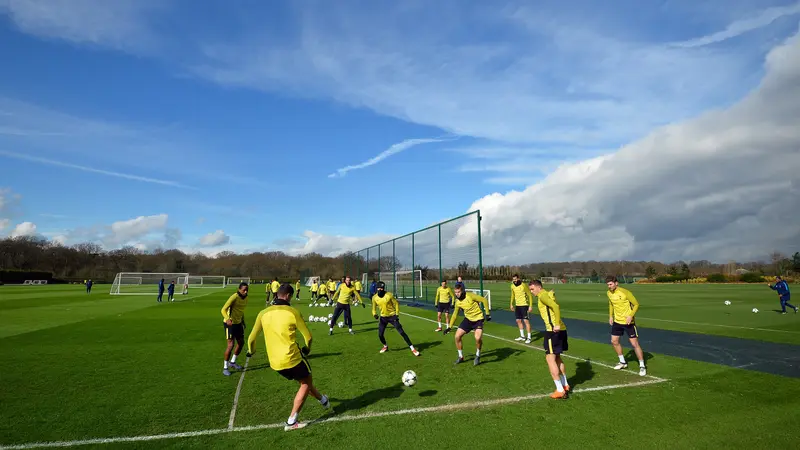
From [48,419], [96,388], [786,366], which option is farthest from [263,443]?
[786,366]

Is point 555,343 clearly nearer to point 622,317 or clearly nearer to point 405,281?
point 622,317

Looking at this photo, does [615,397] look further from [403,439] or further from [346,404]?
[346,404]

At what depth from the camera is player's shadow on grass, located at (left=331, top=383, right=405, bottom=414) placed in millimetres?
6840

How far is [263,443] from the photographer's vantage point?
5418mm

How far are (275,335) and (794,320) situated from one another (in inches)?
872

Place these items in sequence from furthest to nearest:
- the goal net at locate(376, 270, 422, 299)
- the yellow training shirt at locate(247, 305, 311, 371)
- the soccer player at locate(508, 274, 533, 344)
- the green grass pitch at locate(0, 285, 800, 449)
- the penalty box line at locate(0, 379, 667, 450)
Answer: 1. the goal net at locate(376, 270, 422, 299)
2. the soccer player at locate(508, 274, 533, 344)
3. the yellow training shirt at locate(247, 305, 311, 371)
4. the green grass pitch at locate(0, 285, 800, 449)
5. the penalty box line at locate(0, 379, 667, 450)

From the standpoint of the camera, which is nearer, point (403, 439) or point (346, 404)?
point (403, 439)

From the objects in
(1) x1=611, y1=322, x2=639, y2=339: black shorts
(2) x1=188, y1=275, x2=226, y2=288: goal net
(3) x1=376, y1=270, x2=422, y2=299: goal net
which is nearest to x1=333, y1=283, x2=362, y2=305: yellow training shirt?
(1) x1=611, y1=322, x2=639, y2=339: black shorts

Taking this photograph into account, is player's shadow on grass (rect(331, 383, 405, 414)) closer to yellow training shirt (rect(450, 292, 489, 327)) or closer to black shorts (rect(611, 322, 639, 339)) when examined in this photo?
yellow training shirt (rect(450, 292, 489, 327))

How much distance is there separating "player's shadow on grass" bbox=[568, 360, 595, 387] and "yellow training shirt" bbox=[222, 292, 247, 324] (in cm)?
742

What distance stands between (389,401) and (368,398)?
44cm

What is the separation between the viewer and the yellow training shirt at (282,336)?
590 cm

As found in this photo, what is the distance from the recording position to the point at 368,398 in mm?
7328

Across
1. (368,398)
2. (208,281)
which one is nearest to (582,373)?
(368,398)
